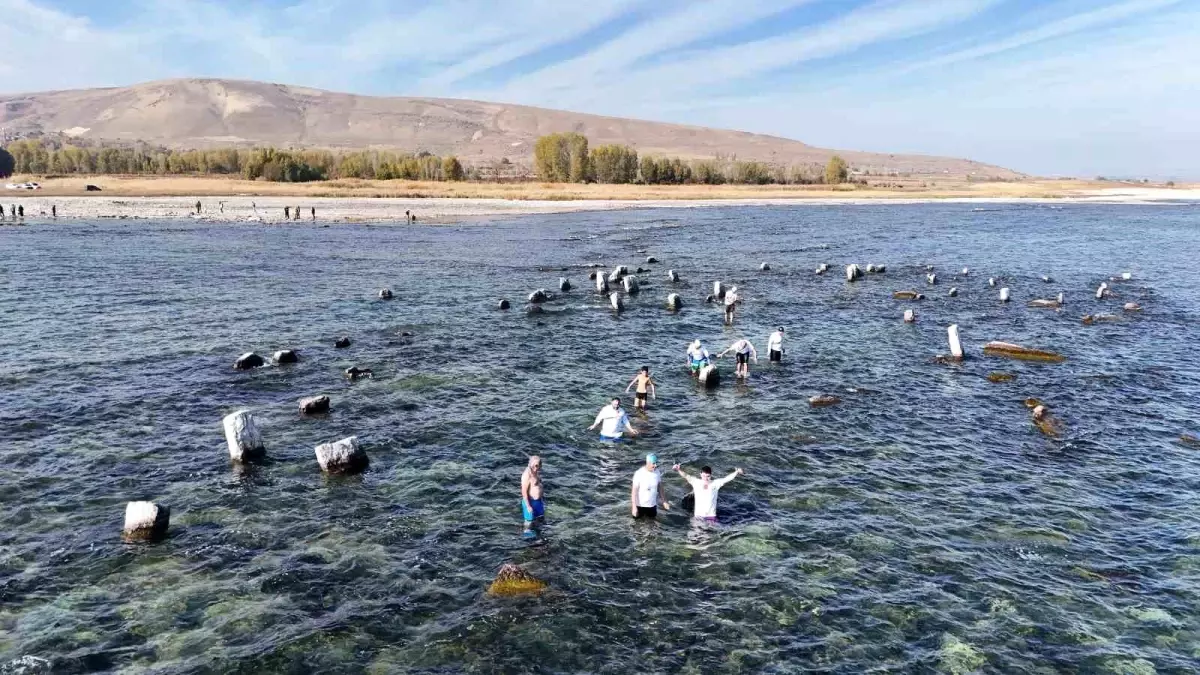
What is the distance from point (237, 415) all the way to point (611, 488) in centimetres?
1158

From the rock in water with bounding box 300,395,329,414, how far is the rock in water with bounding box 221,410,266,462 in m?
4.10

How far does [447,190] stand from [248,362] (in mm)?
127649

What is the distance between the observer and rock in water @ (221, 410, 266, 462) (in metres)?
22.6

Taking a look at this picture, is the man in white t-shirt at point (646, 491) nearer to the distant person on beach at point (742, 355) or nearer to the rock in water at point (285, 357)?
the distant person on beach at point (742, 355)

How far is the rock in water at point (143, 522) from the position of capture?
18047mm

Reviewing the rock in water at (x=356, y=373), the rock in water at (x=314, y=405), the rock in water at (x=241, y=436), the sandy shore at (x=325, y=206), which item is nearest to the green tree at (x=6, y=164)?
the sandy shore at (x=325, y=206)

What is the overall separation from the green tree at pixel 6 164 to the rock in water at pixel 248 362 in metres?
185

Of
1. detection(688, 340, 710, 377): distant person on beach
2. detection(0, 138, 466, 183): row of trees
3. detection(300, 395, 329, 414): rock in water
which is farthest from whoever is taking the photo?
detection(0, 138, 466, 183): row of trees

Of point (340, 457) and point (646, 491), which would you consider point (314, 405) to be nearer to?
point (340, 457)

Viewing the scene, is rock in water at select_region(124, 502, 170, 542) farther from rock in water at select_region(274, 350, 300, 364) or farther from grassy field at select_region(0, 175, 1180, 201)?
grassy field at select_region(0, 175, 1180, 201)

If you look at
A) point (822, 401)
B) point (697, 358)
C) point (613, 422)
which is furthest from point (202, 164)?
point (822, 401)

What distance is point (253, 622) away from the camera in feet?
49.6

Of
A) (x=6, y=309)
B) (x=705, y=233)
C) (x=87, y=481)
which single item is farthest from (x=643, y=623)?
(x=705, y=233)

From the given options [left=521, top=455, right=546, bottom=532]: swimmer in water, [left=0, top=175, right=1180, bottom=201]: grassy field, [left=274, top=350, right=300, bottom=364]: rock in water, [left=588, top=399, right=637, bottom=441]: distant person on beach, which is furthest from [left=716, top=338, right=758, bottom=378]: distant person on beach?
[left=0, top=175, right=1180, bottom=201]: grassy field
